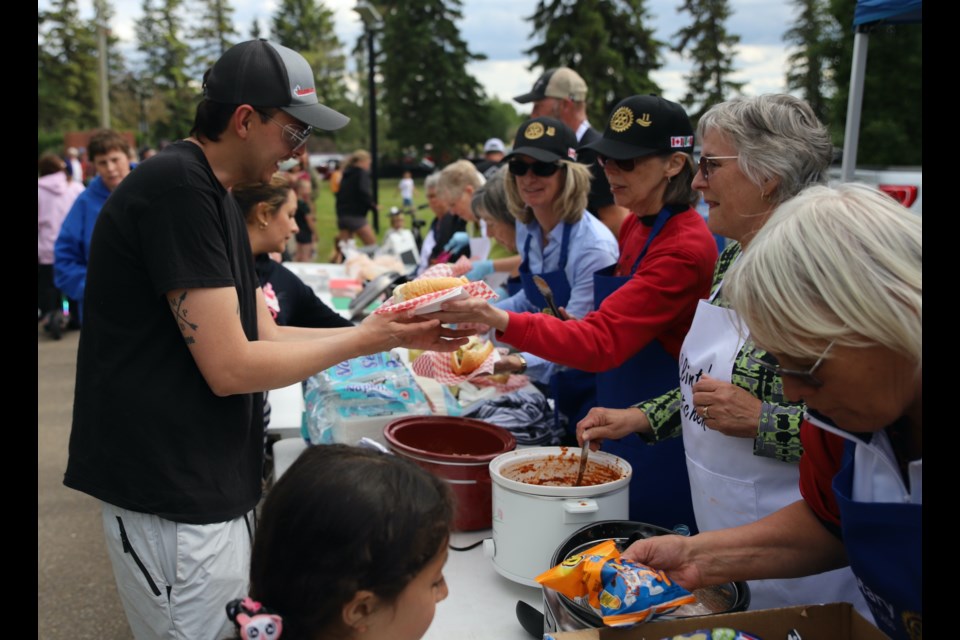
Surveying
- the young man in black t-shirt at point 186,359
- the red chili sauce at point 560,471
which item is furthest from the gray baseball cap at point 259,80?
the red chili sauce at point 560,471

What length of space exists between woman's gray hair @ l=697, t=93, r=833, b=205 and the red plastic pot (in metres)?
1.05

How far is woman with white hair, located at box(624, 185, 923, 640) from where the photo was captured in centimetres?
110

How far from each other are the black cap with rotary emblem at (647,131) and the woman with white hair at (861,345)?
3.88 feet

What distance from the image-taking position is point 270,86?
1.86 meters

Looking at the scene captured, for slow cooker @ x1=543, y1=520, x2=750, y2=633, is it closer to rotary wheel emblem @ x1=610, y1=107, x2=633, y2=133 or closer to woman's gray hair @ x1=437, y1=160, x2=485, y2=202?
rotary wheel emblem @ x1=610, y1=107, x2=633, y2=133

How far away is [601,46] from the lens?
3397 cm

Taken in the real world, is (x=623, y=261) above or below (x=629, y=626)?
above

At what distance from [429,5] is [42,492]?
144 feet

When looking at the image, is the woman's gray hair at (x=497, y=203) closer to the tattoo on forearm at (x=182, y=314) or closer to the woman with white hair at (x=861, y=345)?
the tattoo on forearm at (x=182, y=314)

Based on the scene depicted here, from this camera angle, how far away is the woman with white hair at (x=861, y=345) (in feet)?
3.62

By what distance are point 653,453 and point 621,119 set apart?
1.08m
